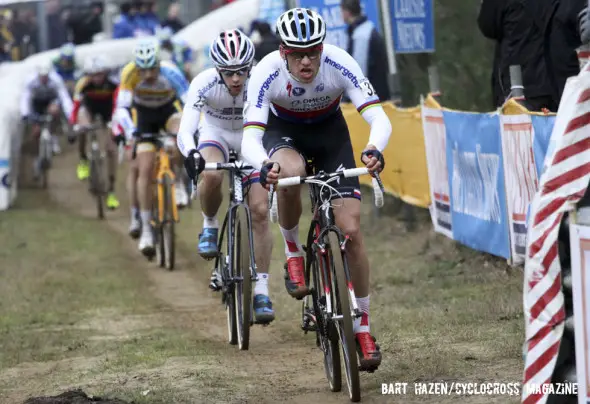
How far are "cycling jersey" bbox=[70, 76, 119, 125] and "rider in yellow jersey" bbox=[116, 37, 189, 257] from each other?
206 inches

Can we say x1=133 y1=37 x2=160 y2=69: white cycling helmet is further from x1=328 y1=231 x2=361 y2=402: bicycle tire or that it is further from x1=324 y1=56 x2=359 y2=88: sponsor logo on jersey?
x1=328 y1=231 x2=361 y2=402: bicycle tire

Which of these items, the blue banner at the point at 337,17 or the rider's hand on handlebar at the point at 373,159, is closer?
the rider's hand on handlebar at the point at 373,159

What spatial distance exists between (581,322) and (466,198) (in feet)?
19.3

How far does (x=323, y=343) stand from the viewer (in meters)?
7.53

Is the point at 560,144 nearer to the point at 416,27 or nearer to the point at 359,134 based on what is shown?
the point at 416,27

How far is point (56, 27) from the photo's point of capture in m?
31.8

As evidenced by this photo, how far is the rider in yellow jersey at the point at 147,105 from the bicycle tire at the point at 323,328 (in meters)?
5.87

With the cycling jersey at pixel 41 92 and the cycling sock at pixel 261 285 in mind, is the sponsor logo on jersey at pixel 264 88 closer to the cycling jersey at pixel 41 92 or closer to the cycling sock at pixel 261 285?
the cycling sock at pixel 261 285


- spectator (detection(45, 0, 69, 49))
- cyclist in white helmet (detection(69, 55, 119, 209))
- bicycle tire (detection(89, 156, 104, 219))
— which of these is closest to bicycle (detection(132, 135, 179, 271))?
bicycle tire (detection(89, 156, 104, 219))

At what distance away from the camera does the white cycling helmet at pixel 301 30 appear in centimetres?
738

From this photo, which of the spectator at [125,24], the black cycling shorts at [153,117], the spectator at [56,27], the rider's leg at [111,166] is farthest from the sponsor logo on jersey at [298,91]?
the spectator at [56,27]

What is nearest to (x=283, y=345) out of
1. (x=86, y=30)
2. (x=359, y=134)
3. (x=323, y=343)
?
(x=323, y=343)

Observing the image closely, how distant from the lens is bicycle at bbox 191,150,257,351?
8.77m

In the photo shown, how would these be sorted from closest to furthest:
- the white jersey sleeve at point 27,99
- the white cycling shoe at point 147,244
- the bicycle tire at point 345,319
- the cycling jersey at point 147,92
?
1. the bicycle tire at point 345,319
2. the cycling jersey at point 147,92
3. the white cycling shoe at point 147,244
4. the white jersey sleeve at point 27,99
